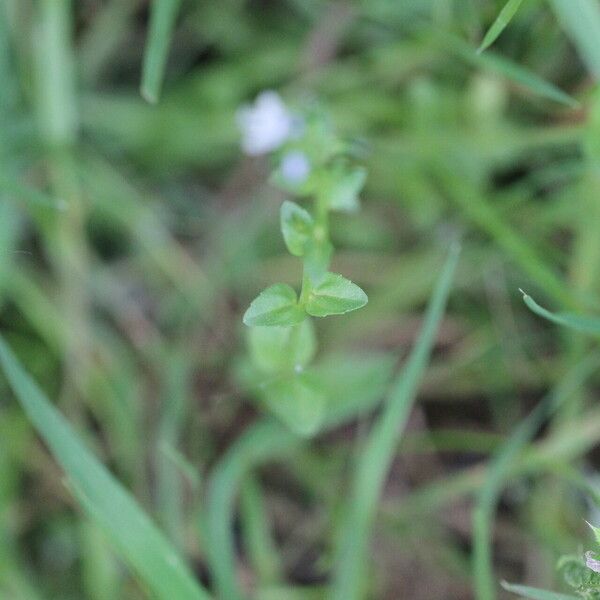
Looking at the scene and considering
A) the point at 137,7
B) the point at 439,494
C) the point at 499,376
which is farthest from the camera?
the point at 137,7

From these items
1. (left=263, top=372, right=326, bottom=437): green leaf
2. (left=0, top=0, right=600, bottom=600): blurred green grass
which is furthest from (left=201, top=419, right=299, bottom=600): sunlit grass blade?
(left=263, top=372, right=326, bottom=437): green leaf

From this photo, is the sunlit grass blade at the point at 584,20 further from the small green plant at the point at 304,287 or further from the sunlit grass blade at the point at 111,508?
the sunlit grass blade at the point at 111,508

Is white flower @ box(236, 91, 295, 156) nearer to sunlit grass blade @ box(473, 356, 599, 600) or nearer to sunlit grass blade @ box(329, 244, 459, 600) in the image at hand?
sunlit grass blade @ box(329, 244, 459, 600)

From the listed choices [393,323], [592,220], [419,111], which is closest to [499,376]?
[393,323]

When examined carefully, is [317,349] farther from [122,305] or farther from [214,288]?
[122,305]

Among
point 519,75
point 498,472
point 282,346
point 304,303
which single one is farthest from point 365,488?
point 519,75

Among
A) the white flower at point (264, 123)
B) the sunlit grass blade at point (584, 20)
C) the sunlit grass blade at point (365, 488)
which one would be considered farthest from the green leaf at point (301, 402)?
the sunlit grass blade at point (584, 20)
